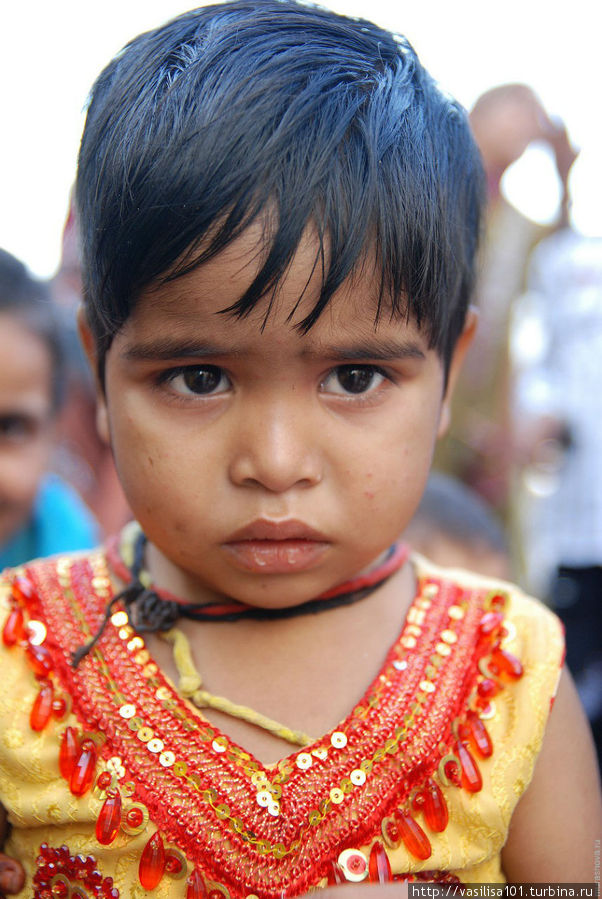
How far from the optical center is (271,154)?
984 mm

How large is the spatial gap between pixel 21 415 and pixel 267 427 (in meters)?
1.33

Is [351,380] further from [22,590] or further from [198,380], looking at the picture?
[22,590]

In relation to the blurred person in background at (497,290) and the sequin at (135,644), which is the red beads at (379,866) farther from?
the blurred person in background at (497,290)

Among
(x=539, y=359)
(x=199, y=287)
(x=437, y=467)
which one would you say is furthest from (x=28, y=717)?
(x=437, y=467)

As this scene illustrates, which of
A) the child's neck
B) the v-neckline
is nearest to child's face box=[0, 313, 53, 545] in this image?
the v-neckline

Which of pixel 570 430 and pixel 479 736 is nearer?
pixel 479 736

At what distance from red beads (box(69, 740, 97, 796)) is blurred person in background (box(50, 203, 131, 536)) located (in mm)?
1803

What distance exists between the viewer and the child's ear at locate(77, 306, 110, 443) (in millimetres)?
1246

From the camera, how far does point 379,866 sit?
3.59 feet

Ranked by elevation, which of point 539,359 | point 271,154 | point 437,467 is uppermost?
point 271,154

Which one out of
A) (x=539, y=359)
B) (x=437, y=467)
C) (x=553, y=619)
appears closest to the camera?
(x=553, y=619)

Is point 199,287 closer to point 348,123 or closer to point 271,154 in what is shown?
point 271,154

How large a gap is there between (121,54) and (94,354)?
0.44 metres

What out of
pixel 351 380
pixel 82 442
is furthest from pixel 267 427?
pixel 82 442
